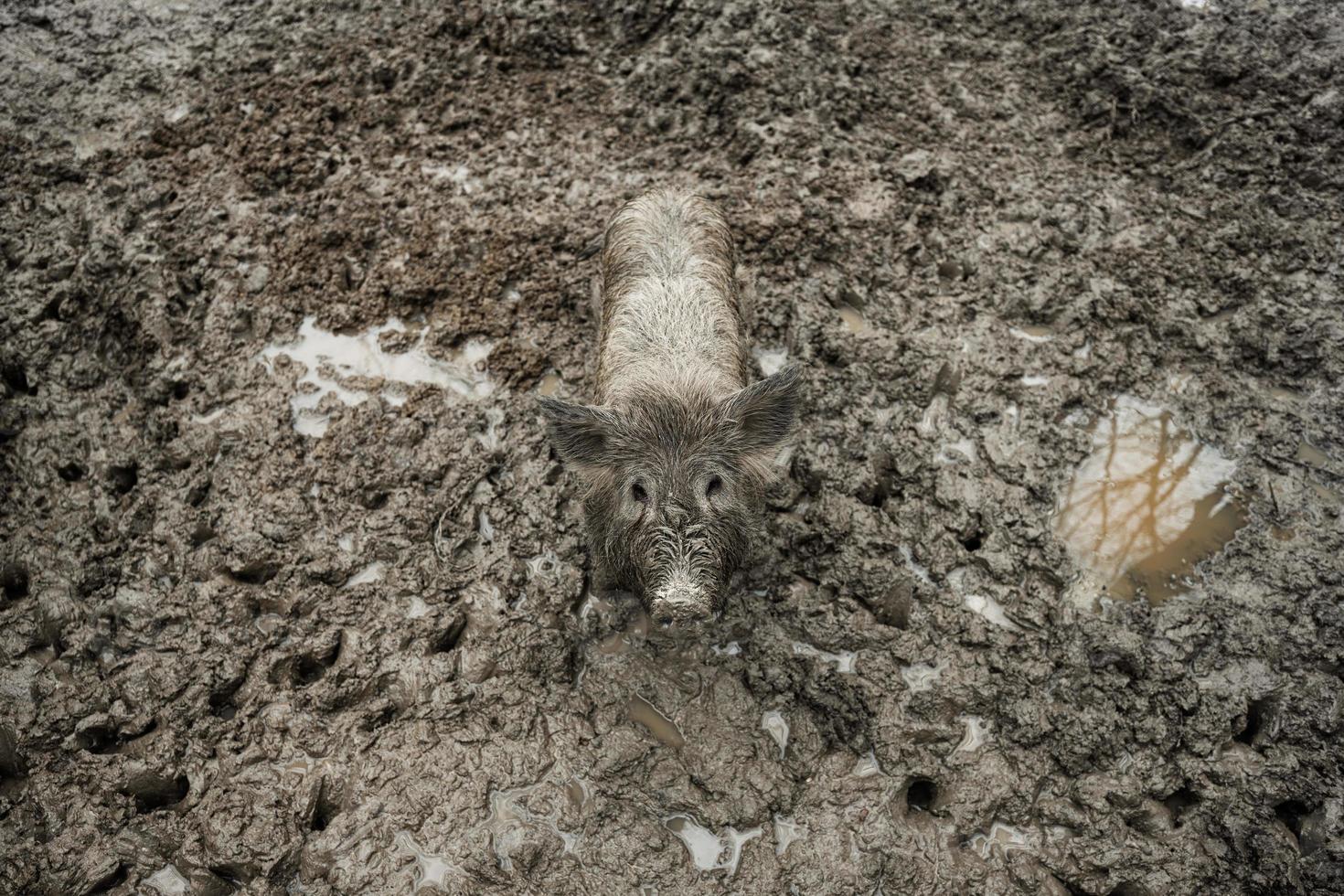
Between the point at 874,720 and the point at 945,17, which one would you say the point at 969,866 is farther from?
the point at 945,17

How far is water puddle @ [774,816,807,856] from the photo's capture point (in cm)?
402

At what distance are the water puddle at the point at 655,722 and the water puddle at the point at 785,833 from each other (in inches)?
23.4

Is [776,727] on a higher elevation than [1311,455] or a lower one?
lower

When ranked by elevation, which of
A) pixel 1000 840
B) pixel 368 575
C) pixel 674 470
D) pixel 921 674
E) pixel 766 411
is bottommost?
pixel 1000 840

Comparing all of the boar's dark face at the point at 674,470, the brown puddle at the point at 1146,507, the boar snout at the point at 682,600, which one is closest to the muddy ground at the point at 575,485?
the brown puddle at the point at 1146,507

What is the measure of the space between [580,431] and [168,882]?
2.83 m

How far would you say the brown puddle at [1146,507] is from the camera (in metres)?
4.79

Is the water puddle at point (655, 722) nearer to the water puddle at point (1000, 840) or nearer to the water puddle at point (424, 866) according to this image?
the water puddle at point (424, 866)

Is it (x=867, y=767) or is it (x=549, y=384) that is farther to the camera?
(x=549, y=384)

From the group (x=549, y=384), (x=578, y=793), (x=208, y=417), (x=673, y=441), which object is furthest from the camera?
(x=549, y=384)

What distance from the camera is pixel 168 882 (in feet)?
12.8

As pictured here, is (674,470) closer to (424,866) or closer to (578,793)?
(578,793)

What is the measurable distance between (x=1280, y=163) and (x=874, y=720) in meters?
5.37

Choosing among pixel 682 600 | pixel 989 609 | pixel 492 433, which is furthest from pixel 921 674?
pixel 492 433
